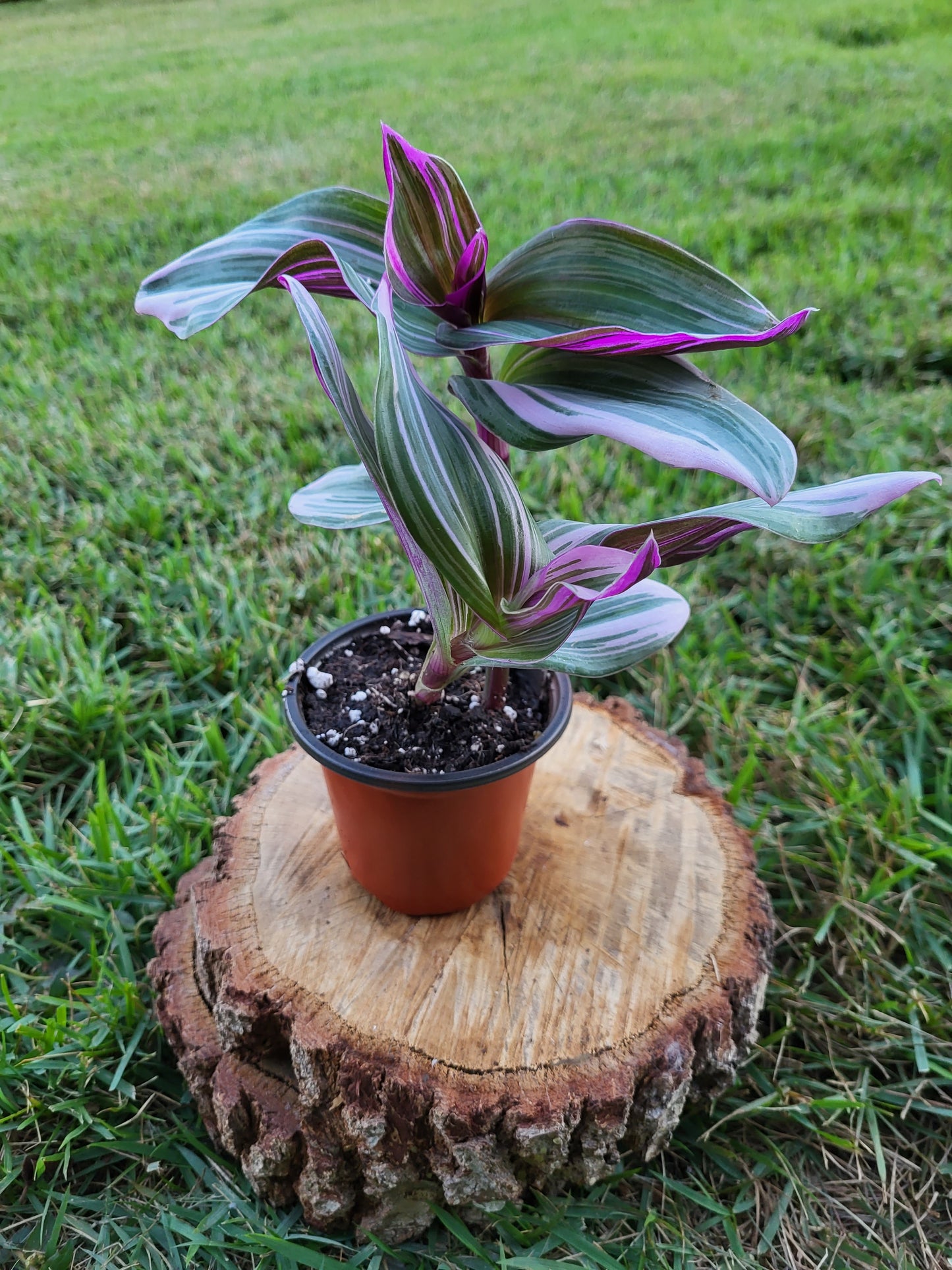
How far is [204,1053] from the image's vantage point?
→ 74 cm

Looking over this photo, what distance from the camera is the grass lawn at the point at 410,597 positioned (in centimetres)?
75

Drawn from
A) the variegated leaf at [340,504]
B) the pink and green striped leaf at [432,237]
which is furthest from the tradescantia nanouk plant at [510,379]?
the variegated leaf at [340,504]

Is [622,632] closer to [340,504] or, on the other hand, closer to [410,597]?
[340,504]

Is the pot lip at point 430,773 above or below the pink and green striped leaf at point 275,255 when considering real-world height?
below

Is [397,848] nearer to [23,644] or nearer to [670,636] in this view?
[670,636]

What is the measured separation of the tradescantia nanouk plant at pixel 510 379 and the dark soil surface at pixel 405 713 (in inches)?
3.8

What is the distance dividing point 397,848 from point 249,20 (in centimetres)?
464

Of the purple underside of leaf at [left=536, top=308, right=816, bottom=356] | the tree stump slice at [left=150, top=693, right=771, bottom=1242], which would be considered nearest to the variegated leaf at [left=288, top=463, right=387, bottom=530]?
the purple underside of leaf at [left=536, top=308, right=816, bottom=356]

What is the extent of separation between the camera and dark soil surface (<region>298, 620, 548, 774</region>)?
2.35 ft

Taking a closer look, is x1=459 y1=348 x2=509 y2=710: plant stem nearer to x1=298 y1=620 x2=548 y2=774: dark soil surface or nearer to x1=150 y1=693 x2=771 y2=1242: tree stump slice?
x1=298 y1=620 x2=548 y2=774: dark soil surface

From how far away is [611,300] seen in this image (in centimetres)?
56

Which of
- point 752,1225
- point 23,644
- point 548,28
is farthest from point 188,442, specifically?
point 548,28

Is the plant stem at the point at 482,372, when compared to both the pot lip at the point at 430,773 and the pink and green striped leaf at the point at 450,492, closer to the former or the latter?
the pink and green striped leaf at the point at 450,492

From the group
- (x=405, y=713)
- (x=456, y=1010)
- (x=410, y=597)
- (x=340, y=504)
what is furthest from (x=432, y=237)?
(x=410, y=597)
